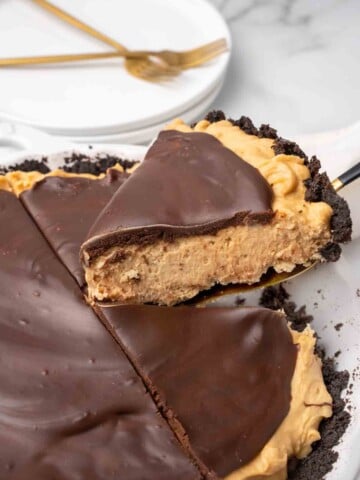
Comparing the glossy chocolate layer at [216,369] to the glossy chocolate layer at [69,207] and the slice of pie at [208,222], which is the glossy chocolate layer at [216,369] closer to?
the slice of pie at [208,222]

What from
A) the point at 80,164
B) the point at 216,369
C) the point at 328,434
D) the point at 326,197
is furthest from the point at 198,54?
the point at 328,434

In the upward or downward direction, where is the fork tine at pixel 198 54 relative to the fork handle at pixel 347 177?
downward

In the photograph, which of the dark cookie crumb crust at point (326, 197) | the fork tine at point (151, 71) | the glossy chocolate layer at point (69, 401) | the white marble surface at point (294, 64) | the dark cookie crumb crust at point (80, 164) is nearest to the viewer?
the glossy chocolate layer at point (69, 401)

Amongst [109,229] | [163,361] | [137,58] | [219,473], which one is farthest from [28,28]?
[219,473]

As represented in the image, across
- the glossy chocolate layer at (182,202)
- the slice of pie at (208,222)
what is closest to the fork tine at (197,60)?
the slice of pie at (208,222)

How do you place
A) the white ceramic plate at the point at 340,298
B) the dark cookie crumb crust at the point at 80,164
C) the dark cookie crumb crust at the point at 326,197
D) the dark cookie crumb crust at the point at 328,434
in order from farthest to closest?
the dark cookie crumb crust at the point at 80,164, the white ceramic plate at the point at 340,298, the dark cookie crumb crust at the point at 326,197, the dark cookie crumb crust at the point at 328,434

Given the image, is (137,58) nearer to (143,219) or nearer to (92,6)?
(92,6)
